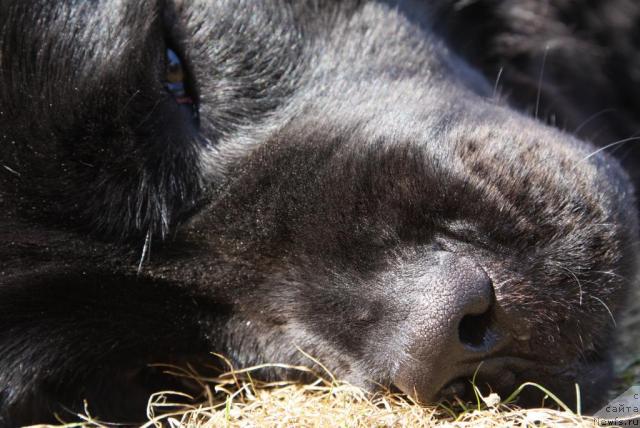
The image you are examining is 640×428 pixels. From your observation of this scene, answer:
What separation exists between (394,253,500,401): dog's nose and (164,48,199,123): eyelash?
723 millimetres

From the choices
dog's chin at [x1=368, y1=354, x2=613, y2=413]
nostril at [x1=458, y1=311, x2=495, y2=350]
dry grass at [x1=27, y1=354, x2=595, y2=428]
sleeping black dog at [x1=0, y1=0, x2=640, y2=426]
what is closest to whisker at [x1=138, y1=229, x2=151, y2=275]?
sleeping black dog at [x1=0, y1=0, x2=640, y2=426]

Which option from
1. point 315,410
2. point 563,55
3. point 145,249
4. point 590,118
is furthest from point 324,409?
point 563,55

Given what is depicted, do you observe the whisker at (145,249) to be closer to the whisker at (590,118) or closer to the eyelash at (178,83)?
the eyelash at (178,83)

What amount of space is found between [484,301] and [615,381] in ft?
1.86

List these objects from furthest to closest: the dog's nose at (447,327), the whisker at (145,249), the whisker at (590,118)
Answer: the whisker at (590,118) → the whisker at (145,249) → the dog's nose at (447,327)

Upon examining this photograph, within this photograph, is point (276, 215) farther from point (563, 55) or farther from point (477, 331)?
point (563, 55)

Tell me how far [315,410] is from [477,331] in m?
0.39

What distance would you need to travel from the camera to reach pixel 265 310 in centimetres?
182

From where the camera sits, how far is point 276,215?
1793mm

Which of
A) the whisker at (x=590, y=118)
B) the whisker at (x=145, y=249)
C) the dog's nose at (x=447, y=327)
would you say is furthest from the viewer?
the whisker at (x=590, y=118)

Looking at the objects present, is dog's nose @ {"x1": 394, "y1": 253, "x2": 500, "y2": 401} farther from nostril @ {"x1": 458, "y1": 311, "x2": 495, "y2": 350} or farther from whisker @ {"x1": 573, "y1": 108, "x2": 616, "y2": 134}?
whisker @ {"x1": 573, "y1": 108, "x2": 616, "y2": 134}

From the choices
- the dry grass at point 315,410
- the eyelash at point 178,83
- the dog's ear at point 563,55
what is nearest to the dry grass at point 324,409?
the dry grass at point 315,410

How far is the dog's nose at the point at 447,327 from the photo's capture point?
1.52 m

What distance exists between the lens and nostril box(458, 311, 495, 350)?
1.55 meters
